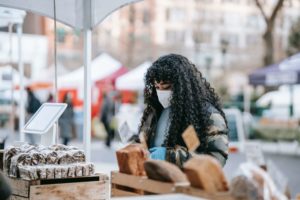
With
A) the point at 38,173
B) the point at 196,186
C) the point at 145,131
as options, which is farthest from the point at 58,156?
the point at 196,186

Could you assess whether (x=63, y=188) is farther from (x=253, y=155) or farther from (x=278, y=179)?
(x=278, y=179)

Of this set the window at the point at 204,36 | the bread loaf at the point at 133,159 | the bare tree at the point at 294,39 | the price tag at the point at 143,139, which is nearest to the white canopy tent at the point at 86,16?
the price tag at the point at 143,139

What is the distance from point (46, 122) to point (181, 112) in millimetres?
877

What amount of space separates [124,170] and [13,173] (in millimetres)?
612

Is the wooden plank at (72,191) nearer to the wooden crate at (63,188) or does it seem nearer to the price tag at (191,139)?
the wooden crate at (63,188)

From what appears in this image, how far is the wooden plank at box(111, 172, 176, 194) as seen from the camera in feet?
10.3

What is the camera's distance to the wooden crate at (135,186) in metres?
3.14

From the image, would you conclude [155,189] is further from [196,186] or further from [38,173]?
[38,173]

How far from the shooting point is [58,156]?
395 centimetres

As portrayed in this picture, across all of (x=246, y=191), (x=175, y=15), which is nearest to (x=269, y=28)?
(x=246, y=191)

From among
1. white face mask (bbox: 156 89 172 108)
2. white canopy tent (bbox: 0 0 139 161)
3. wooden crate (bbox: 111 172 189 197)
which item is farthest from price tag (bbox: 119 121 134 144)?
wooden crate (bbox: 111 172 189 197)

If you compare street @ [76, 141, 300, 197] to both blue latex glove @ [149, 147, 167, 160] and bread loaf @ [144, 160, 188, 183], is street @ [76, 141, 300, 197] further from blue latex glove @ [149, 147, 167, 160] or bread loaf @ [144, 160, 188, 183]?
bread loaf @ [144, 160, 188, 183]

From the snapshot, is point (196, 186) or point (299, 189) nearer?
point (196, 186)

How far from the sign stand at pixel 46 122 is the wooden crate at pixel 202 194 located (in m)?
1.47
